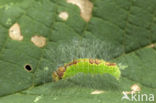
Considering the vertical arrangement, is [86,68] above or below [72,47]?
below

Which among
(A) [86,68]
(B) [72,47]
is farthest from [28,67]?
(A) [86,68]

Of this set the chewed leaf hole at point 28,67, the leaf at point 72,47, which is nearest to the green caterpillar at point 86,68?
the leaf at point 72,47

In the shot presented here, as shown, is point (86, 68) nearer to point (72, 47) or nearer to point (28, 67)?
point (72, 47)

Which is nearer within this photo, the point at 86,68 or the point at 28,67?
the point at 28,67

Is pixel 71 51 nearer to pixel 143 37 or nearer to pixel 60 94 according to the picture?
pixel 60 94

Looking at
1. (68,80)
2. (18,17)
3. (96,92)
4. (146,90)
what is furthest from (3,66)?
(146,90)
